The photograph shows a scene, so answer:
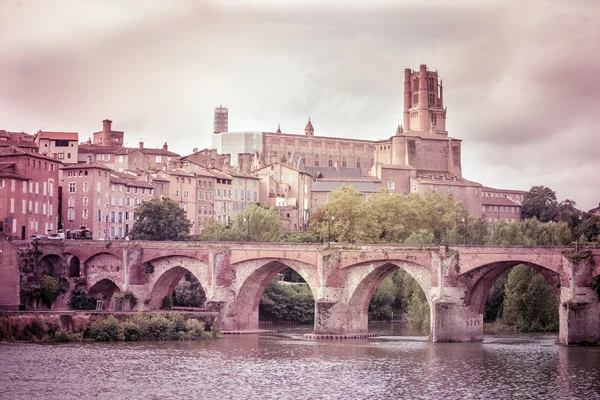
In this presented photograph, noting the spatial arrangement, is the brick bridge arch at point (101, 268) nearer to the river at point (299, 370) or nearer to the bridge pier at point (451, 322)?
the river at point (299, 370)

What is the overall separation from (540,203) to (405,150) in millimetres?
18369

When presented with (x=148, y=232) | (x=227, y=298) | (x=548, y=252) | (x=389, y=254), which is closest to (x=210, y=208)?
(x=148, y=232)

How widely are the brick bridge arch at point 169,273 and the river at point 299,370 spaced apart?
11.3 m

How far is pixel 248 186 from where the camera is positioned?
13438cm

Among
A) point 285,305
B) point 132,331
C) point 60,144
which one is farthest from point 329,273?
point 60,144

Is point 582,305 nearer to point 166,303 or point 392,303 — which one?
point 392,303

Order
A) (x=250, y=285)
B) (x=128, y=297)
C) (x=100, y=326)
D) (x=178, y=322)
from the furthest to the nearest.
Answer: (x=128, y=297)
(x=250, y=285)
(x=178, y=322)
(x=100, y=326)

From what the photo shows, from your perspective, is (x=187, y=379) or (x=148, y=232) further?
(x=148, y=232)

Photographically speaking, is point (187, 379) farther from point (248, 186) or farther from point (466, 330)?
point (248, 186)

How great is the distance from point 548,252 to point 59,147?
62.6 m

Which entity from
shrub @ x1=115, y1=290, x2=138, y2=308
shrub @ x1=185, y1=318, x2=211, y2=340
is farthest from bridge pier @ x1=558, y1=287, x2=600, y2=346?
shrub @ x1=115, y1=290, x2=138, y2=308

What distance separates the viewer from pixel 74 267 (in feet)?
299

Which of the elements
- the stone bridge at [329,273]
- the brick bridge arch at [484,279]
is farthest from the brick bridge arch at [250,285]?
the brick bridge arch at [484,279]

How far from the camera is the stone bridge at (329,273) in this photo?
7025 centimetres
